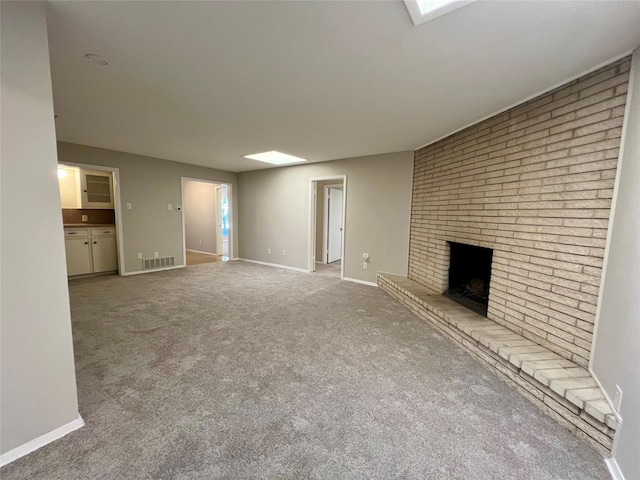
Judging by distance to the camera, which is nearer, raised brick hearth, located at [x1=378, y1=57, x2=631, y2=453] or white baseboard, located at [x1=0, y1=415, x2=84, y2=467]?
white baseboard, located at [x1=0, y1=415, x2=84, y2=467]

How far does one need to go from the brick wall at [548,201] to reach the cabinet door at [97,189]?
6251 millimetres

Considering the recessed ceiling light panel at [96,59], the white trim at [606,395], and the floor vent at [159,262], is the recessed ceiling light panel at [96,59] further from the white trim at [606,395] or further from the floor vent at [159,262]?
the floor vent at [159,262]

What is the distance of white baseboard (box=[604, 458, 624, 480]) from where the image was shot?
4.00 feet

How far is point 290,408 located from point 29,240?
5.48ft

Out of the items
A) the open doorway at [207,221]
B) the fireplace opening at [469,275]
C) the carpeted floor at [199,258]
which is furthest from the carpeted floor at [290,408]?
the open doorway at [207,221]

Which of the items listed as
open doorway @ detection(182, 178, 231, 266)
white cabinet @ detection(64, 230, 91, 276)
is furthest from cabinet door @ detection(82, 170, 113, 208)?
open doorway @ detection(182, 178, 231, 266)

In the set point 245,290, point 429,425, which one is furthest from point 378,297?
point 429,425

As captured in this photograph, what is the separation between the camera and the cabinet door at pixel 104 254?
4715 mm

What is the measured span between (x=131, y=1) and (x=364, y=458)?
2.58 metres

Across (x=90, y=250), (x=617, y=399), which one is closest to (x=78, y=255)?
(x=90, y=250)

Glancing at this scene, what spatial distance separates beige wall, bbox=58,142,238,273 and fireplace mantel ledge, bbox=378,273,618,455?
527cm

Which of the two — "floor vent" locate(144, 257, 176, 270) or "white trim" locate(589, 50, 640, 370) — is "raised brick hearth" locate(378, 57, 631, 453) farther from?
"floor vent" locate(144, 257, 176, 270)

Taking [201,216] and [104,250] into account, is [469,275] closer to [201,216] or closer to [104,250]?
[104,250]

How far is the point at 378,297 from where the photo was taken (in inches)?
155
